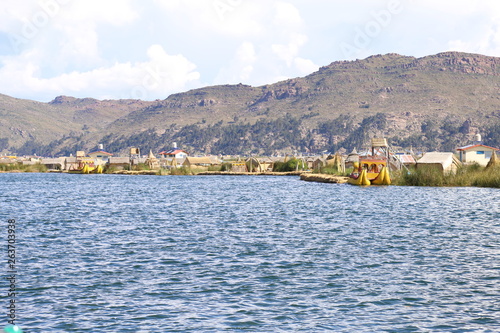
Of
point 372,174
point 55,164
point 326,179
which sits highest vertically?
point 55,164

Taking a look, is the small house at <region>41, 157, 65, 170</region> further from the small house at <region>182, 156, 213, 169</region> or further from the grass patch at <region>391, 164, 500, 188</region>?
the grass patch at <region>391, 164, 500, 188</region>

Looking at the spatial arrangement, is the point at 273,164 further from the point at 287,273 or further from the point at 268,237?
the point at 287,273

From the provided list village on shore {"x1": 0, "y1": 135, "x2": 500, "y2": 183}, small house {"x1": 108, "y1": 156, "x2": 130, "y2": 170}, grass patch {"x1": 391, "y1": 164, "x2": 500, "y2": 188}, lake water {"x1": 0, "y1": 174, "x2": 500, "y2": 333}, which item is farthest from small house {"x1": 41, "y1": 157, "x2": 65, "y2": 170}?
lake water {"x1": 0, "y1": 174, "x2": 500, "y2": 333}

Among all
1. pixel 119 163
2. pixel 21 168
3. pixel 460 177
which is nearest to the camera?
pixel 460 177

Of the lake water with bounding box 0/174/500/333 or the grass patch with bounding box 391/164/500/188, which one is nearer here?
the lake water with bounding box 0/174/500/333

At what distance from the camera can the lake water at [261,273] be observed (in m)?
14.0

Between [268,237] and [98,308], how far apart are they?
1353cm

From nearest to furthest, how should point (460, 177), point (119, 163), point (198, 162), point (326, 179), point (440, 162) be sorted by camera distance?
1. point (460, 177)
2. point (440, 162)
3. point (326, 179)
4. point (198, 162)
5. point (119, 163)

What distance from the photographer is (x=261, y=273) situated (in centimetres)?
1903

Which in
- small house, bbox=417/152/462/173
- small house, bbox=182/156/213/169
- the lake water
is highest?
small house, bbox=182/156/213/169

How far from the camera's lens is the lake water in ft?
46.1

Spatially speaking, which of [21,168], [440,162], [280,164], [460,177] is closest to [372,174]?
[440,162]

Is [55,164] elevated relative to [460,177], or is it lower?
elevated

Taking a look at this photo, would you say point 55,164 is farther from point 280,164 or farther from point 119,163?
point 280,164
